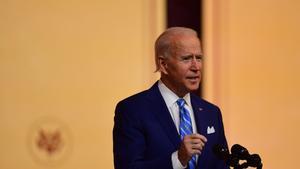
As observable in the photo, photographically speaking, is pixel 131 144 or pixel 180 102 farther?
pixel 180 102

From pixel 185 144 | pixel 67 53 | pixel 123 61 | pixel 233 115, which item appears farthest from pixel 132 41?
pixel 185 144

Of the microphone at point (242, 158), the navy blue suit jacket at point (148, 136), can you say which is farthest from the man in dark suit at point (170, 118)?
the microphone at point (242, 158)

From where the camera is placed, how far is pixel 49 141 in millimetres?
4027

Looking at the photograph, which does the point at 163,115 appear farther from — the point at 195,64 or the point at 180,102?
the point at 195,64

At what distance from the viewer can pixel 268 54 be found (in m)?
4.54

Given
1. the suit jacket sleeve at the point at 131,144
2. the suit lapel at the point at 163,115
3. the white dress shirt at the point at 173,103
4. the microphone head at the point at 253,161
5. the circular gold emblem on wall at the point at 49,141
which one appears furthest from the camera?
the circular gold emblem on wall at the point at 49,141

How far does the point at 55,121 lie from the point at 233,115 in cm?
108

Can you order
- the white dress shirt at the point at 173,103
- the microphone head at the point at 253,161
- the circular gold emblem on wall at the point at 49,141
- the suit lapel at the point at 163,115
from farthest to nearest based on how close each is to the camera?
the circular gold emblem on wall at the point at 49,141 < the white dress shirt at the point at 173,103 < the suit lapel at the point at 163,115 < the microphone head at the point at 253,161

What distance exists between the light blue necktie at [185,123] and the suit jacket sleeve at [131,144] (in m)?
0.13

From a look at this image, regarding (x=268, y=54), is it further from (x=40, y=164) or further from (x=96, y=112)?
(x=40, y=164)

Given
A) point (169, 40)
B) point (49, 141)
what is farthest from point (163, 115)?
point (49, 141)

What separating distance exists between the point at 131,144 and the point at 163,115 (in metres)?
0.19

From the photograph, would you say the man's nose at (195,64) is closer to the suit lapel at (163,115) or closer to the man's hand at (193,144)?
the suit lapel at (163,115)

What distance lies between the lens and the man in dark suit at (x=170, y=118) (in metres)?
2.53
